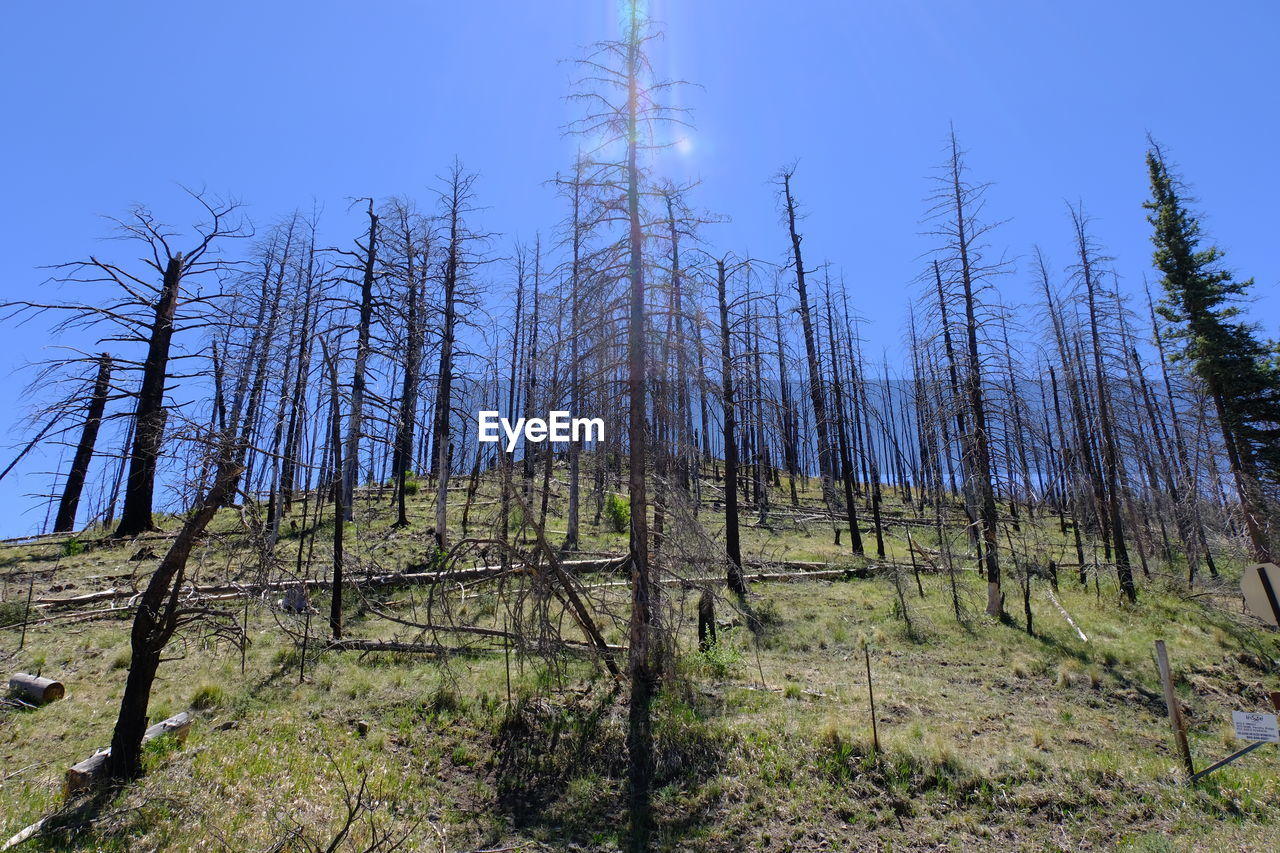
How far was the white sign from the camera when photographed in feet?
25.1

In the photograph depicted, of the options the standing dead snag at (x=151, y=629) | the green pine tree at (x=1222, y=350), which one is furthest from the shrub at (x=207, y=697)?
the green pine tree at (x=1222, y=350)

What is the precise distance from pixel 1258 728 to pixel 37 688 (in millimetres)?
16453

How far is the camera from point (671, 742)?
9.03 metres

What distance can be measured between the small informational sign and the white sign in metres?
1.17

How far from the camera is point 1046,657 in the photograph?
1330 centimetres

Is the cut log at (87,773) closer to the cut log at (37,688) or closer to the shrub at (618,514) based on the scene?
the cut log at (37,688)

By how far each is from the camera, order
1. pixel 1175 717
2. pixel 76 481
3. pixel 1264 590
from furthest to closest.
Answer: pixel 76 481
pixel 1175 717
pixel 1264 590

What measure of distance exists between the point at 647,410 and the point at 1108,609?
597 inches

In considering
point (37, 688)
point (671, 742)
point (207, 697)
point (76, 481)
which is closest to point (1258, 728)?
point (671, 742)

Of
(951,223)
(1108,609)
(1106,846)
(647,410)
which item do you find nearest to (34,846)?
(647,410)

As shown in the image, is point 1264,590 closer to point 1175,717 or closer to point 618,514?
point 1175,717

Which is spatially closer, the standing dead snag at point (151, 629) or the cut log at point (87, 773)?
the cut log at point (87, 773)

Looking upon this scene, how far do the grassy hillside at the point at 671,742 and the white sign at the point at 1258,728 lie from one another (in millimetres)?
961

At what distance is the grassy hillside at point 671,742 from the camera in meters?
7.10
